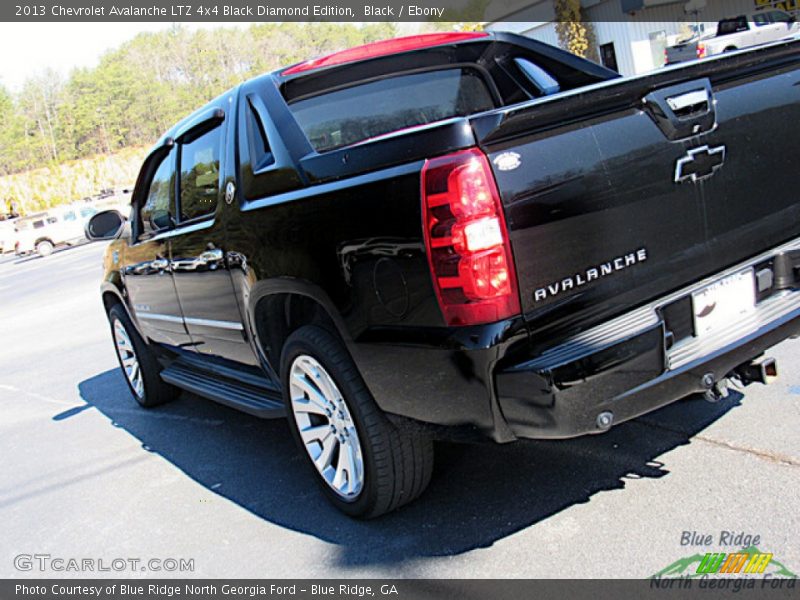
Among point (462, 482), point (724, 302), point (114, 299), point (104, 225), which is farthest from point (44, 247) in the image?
point (724, 302)

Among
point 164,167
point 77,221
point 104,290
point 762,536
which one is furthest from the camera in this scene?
point 77,221

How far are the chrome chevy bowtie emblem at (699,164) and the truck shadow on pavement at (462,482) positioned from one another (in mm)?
1272

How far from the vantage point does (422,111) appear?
4.12 m

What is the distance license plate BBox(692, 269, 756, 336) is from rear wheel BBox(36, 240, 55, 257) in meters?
34.1

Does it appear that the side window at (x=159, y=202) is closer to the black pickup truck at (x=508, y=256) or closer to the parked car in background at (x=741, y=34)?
the black pickup truck at (x=508, y=256)


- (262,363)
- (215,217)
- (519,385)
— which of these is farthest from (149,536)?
(519,385)

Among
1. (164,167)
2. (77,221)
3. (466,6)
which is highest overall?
(466,6)

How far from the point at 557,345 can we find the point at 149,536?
2270 mm

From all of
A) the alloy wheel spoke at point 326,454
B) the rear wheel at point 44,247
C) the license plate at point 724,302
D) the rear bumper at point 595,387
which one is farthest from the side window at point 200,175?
the rear wheel at point 44,247

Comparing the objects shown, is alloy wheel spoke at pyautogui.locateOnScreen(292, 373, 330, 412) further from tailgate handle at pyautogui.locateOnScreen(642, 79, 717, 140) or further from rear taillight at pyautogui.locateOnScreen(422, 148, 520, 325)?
tailgate handle at pyautogui.locateOnScreen(642, 79, 717, 140)

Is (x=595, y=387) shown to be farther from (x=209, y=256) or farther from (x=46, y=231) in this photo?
(x=46, y=231)

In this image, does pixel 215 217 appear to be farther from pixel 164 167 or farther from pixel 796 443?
pixel 796 443

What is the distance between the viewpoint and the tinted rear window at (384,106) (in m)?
3.94

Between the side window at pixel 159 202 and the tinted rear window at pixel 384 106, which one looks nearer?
the tinted rear window at pixel 384 106
